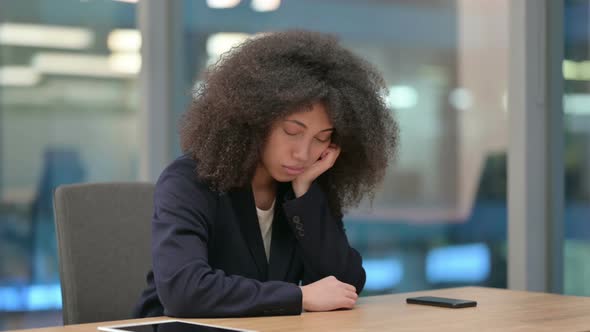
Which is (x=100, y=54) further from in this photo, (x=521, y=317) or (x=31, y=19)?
(x=521, y=317)

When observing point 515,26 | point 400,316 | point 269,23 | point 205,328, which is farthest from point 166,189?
point 515,26

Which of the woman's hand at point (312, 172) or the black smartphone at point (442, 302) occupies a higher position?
the woman's hand at point (312, 172)

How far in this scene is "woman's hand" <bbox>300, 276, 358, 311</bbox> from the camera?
2029mm

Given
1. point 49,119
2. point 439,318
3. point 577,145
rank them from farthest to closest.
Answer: point 577,145
point 49,119
point 439,318

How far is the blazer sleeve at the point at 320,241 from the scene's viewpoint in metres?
2.28

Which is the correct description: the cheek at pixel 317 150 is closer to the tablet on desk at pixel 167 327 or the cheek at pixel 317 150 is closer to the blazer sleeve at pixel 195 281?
the blazer sleeve at pixel 195 281

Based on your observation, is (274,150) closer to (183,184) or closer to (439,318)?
(183,184)

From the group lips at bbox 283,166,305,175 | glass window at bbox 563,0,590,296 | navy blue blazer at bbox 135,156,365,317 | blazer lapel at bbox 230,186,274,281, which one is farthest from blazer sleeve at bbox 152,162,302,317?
glass window at bbox 563,0,590,296

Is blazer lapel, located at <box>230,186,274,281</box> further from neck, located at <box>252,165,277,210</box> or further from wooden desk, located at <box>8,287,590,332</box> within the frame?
wooden desk, located at <box>8,287,590,332</box>

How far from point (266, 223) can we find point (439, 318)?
1.84 feet

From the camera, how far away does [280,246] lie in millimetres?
2318

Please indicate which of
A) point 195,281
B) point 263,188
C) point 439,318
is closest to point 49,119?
point 263,188

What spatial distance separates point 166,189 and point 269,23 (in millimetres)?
2239

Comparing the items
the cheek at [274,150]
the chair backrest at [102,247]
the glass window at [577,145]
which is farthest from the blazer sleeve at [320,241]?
the glass window at [577,145]
